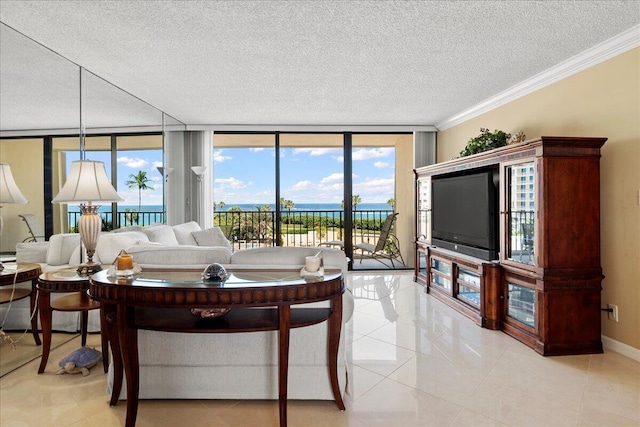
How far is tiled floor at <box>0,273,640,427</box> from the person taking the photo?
195 centimetres

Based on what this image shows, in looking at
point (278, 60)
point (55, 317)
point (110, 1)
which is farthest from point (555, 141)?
point (55, 317)

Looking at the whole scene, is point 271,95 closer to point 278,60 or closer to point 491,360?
point 278,60

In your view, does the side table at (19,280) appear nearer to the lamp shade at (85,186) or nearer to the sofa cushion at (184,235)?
the lamp shade at (85,186)

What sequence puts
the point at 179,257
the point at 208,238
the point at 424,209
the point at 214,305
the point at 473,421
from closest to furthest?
the point at 214,305 < the point at 473,421 < the point at 179,257 < the point at 208,238 < the point at 424,209

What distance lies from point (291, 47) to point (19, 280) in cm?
271

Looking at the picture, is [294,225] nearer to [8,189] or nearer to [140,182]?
[140,182]

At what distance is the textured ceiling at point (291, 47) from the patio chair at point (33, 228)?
696mm

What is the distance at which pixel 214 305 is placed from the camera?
1682 mm

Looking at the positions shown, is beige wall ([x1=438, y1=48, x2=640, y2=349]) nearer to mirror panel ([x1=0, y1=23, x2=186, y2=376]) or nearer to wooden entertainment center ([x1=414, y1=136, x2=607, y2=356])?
wooden entertainment center ([x1=414, y1=136, x2=607, y2=356])

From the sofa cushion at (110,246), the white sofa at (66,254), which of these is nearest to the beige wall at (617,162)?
the white sofa at (66,254)

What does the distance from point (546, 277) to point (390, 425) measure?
5.76 ft

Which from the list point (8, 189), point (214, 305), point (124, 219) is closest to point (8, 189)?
point (8, 189)

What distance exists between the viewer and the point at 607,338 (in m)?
2.93

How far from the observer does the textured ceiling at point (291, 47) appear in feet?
7.77
